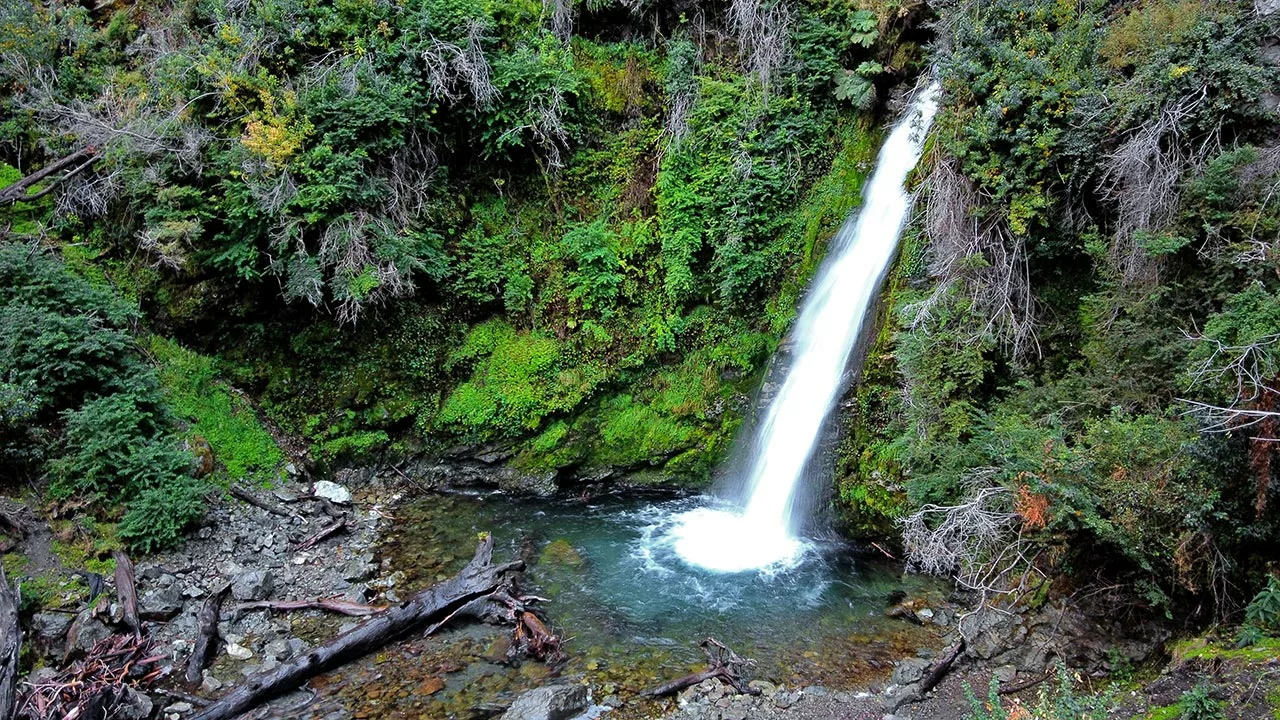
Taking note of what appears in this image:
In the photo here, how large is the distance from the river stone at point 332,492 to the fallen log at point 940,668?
727 cm

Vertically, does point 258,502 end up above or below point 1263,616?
below

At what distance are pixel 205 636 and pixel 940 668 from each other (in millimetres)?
6521

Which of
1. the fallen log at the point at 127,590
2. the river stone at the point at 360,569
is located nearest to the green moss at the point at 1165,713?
the river stone at the point at 360,569

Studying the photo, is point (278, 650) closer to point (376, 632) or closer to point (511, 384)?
point (376, 632)

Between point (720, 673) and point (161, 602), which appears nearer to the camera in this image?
point (720, 673)

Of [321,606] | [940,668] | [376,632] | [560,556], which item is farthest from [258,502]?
[940,668]

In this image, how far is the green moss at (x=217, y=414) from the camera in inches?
335

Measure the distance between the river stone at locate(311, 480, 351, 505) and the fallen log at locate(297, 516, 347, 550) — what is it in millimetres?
551

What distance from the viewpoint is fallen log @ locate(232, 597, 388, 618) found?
21.5 feet

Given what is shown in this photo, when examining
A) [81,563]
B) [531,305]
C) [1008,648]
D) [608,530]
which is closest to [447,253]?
[531,305]

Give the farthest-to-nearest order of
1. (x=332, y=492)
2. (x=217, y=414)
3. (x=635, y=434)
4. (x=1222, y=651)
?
(x=635, y=434)
(x=332, y=492)
(x=217, y=414)
(x=1222, y=651)

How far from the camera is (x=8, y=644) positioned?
5.16 metres

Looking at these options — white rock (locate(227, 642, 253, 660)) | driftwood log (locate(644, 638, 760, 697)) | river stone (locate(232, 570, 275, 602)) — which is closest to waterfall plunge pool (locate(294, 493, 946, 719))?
driftwood log (locate(644, 638, 760, 697))

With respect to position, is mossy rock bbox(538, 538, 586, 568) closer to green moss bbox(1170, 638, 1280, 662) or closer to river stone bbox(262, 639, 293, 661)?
river stone bbox(262, 639, 293, 661)
